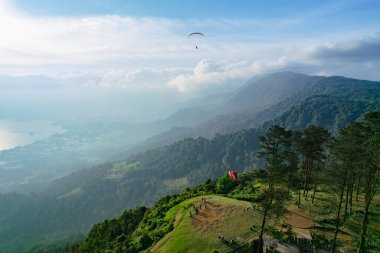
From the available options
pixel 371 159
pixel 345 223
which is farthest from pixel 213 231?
pixel 371 159

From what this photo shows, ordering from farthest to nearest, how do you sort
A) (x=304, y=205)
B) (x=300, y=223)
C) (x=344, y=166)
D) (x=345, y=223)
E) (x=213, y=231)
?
(x=304, y=205) < (x=300, y=223) < (x=213, y=231) < (x=345, y=223) < (x=344, y=166)

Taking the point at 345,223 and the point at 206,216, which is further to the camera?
the point at 206,216

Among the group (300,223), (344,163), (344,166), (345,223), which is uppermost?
(344,163)

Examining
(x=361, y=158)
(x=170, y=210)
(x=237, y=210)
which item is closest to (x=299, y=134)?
(x=237, y=210)

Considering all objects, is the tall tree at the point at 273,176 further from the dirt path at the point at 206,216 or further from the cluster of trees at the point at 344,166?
the dirt path at the point at 206,216

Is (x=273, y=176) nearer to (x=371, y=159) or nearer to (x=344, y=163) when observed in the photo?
(x=344, y=163)

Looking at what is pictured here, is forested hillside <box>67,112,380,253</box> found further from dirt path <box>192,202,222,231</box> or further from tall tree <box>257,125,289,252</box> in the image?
dirt path <box>192,202,222,231</box>

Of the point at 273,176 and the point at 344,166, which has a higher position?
the point at 344,166

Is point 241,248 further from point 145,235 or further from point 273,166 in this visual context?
point 145,235

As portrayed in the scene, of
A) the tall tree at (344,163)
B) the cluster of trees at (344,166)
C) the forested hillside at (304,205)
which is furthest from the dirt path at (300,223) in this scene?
the tall tree at (344,163)
